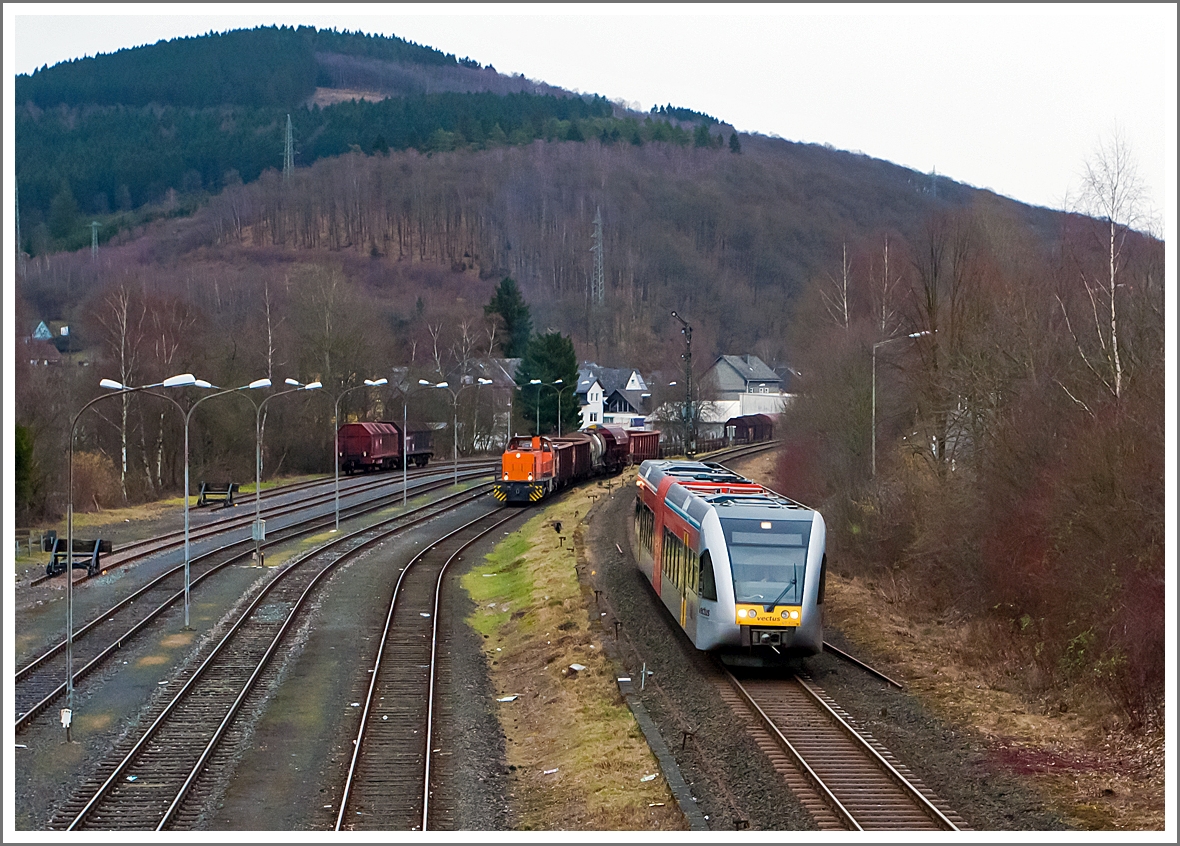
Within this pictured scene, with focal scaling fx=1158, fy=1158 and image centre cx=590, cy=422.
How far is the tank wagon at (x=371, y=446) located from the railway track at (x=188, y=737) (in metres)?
36.9

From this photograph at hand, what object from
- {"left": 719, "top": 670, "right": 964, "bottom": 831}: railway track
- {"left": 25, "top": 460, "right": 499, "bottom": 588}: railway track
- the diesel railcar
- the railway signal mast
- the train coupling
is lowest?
{"left": 25, "top": 460, "right": 499, "bottom": 588}: railway track

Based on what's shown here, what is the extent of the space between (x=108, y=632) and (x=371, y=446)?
41034 mm

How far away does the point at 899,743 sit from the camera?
1564 centimetres

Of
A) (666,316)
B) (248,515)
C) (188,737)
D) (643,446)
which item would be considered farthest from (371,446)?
(666,316)

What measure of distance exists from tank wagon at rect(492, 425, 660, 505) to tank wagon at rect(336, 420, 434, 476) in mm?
9626

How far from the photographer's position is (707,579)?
61.3ft

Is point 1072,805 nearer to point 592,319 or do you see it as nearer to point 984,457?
point 984,457

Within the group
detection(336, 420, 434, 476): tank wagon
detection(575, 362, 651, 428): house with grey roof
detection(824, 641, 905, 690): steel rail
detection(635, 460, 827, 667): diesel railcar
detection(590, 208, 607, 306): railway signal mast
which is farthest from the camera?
detection(590, 208, 607, 306): railway signal mast

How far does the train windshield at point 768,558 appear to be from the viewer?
716 inches

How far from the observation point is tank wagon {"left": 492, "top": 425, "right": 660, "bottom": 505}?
169 ft

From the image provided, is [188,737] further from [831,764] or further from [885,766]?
[885,766]

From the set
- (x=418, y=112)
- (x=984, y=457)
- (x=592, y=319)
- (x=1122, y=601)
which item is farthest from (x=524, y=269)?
(x=1122, y=601)

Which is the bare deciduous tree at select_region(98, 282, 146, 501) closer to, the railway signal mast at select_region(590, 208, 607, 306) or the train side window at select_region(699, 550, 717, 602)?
the train side window at select_region(699, 550, 717, 602)

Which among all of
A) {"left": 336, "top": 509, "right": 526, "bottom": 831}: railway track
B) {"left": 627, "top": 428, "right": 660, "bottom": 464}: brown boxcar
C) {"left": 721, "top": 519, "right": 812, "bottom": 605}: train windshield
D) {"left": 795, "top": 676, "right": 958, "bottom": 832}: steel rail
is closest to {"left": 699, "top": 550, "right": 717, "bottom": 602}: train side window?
{"left": 721, "top": 519, "right": 812, "bottom": 605}: train windshield
